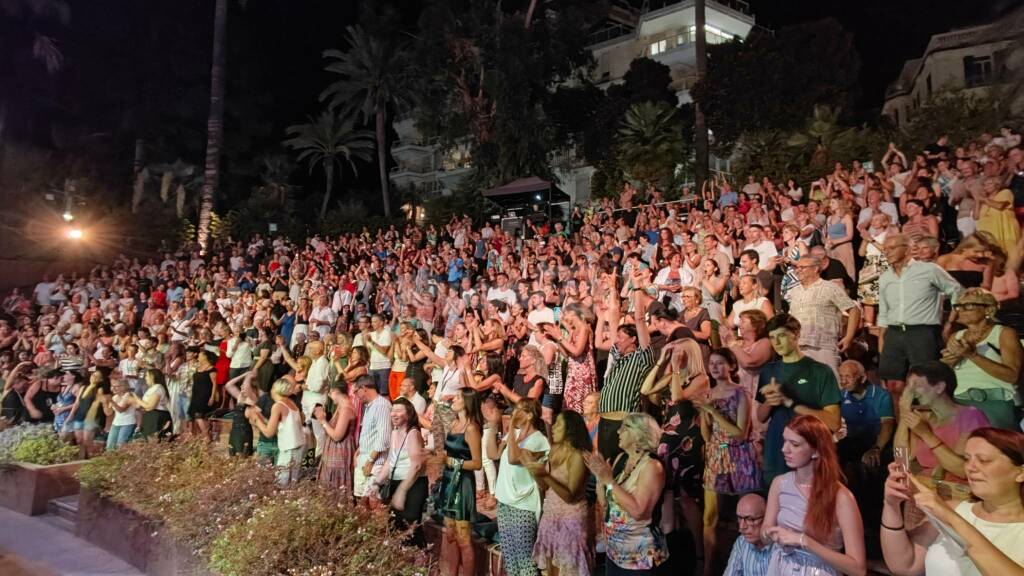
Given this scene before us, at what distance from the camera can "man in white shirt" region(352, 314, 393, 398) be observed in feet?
31.7

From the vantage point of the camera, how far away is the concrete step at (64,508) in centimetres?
871

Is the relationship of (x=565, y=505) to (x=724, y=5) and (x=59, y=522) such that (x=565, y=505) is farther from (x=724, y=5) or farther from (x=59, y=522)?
(x=724, y=5)

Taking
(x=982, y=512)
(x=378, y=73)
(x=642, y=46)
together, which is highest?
(x=642, y=46)

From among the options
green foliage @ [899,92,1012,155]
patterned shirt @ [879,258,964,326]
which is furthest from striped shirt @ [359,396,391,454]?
green foliage @ [899,92,1012,155]

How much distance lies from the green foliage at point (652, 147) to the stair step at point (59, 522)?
19.8 meters

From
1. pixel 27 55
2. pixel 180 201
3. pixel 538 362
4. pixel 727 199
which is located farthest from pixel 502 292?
pixel 27 55

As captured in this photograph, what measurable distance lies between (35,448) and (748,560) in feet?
33.7

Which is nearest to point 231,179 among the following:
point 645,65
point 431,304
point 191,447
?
point 645,65

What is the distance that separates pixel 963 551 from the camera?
232 cm

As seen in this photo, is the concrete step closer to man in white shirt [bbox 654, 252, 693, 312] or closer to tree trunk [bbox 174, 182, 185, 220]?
man in white shirt [bbox 654, 252, 693, 312]

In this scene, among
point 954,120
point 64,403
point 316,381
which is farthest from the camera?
point 954,120

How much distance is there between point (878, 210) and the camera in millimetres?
8586

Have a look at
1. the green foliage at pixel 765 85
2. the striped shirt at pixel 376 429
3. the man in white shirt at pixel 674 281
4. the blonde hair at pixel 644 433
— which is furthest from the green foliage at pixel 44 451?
the green foliage at pixel 765 85

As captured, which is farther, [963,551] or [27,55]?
[27,55]
